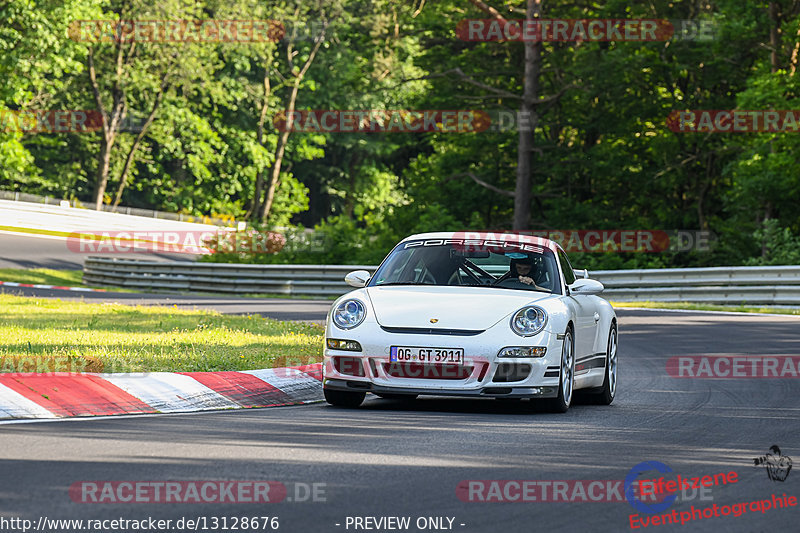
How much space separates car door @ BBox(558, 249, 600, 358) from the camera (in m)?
10.7

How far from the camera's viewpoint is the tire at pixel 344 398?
10086 millimetres

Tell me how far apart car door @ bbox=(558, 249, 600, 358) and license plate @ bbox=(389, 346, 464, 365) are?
4.79 ft

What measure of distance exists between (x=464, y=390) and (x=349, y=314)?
1.13m

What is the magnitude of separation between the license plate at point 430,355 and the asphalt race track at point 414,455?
0.43m

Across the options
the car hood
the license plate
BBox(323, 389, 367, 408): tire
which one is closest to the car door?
the car hood

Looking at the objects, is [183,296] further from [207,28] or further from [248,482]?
[207,28]

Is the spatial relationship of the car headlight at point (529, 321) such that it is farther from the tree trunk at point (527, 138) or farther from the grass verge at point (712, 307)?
the tree trunk at point (527, 138)

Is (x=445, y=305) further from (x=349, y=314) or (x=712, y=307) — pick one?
(x=712, y=307)

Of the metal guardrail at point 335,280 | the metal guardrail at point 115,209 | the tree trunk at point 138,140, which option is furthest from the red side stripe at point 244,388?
the tree trunk at point 138,140

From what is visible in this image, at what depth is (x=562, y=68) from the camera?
37312mm

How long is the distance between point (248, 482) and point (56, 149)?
65.4m

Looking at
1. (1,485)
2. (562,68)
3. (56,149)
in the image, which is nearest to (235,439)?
(1,485)

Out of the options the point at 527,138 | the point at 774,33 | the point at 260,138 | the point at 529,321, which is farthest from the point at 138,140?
the point at 529,321

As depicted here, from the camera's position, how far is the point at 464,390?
956cm
